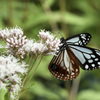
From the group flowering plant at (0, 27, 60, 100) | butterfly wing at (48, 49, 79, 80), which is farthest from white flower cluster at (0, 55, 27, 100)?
butterfly wing at (48, 49, 79, 80)

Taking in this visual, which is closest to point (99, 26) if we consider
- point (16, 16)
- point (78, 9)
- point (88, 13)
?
point (88, 13)

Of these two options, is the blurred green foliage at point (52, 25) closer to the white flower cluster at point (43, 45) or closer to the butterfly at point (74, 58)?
the butterfly at point (74, 58)

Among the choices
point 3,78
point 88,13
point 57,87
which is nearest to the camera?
point 3,78

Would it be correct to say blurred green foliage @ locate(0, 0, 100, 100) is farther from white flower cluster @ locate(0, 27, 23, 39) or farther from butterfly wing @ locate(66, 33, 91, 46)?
white flower cluster @ locate(0, 27, 23, 39)

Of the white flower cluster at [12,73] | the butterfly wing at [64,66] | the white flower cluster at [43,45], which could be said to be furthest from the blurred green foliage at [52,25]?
the white flower cluster at [12,73]

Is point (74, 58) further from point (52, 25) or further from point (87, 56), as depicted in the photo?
point (52, 25)

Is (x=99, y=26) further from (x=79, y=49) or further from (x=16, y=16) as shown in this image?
(x=79, y=49)
